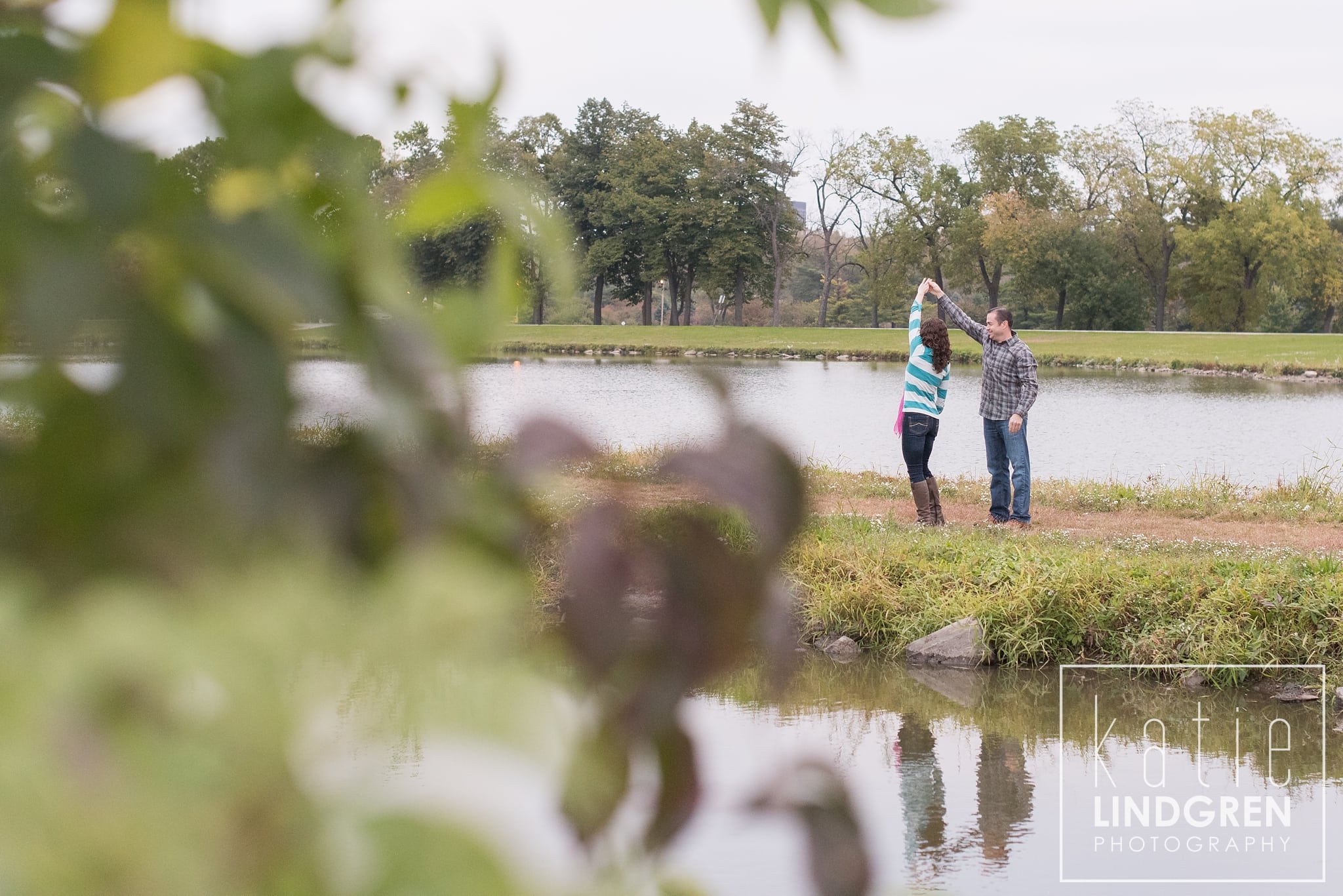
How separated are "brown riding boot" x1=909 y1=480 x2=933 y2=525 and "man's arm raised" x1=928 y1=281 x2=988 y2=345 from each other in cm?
135

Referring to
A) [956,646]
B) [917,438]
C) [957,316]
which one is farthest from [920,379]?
[956,646]

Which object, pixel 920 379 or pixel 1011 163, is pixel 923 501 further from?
pixel 1011 163

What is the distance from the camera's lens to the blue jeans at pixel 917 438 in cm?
1013

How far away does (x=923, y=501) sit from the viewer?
10.4m

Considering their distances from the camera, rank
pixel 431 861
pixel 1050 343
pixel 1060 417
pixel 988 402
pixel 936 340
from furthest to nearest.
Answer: pixel 1050 343
pixel 1060 417
pixel 988 402
pixel 936 340
pixel 431 861

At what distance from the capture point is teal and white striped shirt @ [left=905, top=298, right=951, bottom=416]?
10.1 meters

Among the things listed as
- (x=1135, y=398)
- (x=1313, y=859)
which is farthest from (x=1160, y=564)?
(x=1135, y=398)

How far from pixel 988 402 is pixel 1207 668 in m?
4.16

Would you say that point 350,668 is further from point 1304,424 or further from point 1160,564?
point 1304,424

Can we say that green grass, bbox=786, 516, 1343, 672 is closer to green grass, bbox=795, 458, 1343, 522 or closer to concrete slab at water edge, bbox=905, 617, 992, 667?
concrete slab at water edge, bbox=905, 617, 992, 667

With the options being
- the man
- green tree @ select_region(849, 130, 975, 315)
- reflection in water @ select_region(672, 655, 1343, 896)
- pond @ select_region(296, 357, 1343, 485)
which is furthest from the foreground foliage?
green tree @ select_region(849, 130, 975, 315)

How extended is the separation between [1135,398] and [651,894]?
30666mm

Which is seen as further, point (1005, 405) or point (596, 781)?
point (1005, 405)

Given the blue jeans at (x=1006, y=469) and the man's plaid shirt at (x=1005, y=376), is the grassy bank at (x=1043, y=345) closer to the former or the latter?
the man's plaid shirt at (x=1005, y=376)
